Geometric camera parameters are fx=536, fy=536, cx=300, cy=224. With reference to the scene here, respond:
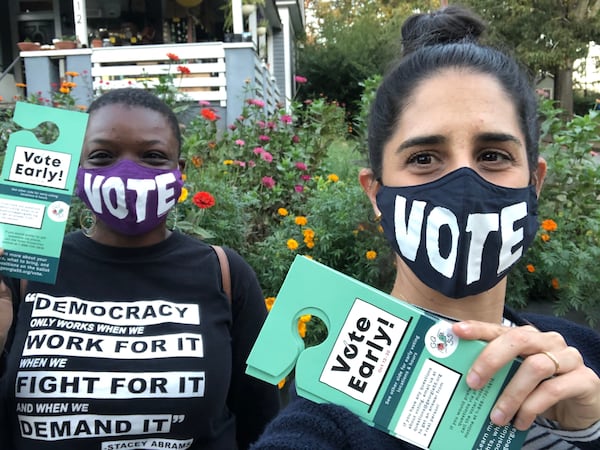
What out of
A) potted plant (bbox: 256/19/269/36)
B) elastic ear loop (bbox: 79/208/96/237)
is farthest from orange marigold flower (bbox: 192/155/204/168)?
potted plant (bbox: 256/19/269/36)

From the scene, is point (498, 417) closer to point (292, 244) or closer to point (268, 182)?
point (292, 244)

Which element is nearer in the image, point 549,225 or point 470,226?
point 470,226

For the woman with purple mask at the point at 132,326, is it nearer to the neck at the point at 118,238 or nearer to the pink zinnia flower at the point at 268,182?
the neck at the point at 118,238

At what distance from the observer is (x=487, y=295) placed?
1368mm

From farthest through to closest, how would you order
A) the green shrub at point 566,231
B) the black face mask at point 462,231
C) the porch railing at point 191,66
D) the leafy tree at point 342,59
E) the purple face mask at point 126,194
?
the leafy tree at point 342,59 → the porch railing at point 191,66 → the green shrub at point 566,231 → the purple face mask at point 126,194 → the black face mask at point 462,231

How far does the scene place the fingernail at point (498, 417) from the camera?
0.98 meters

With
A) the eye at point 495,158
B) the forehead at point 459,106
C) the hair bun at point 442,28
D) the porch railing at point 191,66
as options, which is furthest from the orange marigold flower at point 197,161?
the porch railing at point 191,66

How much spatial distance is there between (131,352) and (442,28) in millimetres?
1405

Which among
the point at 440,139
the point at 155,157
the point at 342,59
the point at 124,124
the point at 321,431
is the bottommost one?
the point at 342,59

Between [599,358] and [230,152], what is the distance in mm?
3518

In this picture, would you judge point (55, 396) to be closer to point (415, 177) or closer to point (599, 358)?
point (415, 177)

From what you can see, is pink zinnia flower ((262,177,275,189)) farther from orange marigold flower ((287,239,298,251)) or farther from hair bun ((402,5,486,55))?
hair bun ((402,5,486,55))

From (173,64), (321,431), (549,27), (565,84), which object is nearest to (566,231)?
(321,431)

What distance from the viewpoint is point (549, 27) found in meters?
18.8
